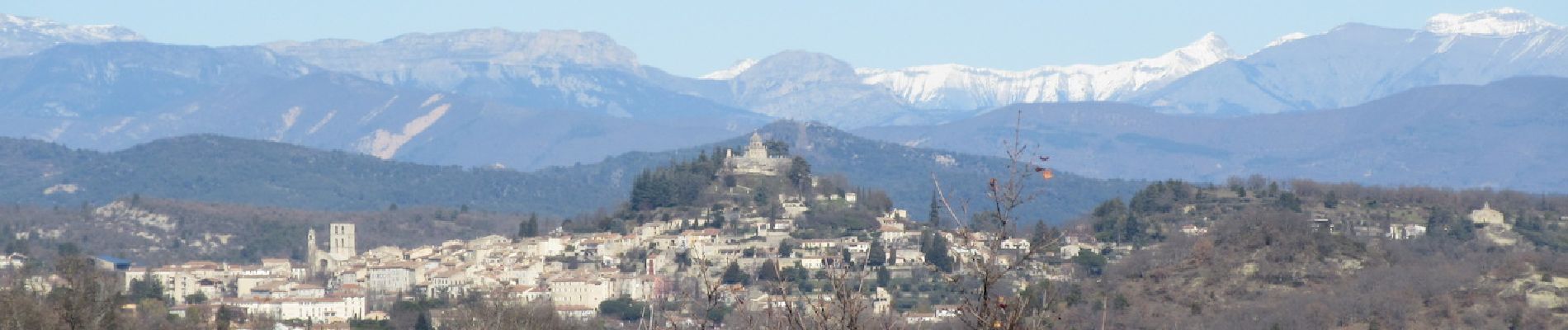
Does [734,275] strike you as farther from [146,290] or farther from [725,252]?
[146,290]

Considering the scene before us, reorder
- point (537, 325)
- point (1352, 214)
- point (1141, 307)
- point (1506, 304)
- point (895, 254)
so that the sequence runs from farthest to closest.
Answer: point (1352, 214), point (895, 254), point (1141, 307), point (1506, 304), point (537, 325)

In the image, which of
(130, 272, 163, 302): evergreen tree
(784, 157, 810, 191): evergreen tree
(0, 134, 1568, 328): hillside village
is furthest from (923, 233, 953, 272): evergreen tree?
(130, 272, 163, 302): evergreen tree

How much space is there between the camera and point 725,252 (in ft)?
336

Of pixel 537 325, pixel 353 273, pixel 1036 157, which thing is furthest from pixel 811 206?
pixel 1036 157

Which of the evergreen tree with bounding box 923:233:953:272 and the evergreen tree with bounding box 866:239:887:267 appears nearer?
the evergreen tree with bounding box 923:233:953:272

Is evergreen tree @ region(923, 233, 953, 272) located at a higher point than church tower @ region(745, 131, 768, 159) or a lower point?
lower

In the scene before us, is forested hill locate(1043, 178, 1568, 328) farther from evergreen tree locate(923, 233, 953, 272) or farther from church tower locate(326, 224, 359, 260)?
church tower locate(326, 224, 359, 260)

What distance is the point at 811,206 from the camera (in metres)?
115

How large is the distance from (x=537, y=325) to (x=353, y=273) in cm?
4165

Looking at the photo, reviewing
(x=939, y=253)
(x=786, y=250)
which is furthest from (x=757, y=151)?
(x=939, y=253)

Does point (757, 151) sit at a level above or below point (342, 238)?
above

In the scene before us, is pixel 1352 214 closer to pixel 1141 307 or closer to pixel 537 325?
pixel 1141 307

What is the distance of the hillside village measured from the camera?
88812 millimetres

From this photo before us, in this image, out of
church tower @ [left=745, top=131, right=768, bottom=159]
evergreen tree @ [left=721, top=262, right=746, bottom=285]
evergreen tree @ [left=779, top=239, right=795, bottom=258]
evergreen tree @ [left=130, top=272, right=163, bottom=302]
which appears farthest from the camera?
church tower @ [left=745, top=131, right=768, bottom=159]
